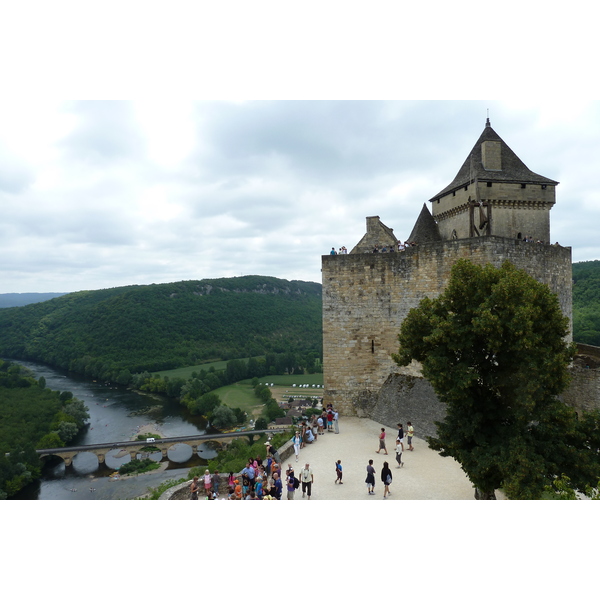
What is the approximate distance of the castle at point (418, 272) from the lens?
50.7 feet

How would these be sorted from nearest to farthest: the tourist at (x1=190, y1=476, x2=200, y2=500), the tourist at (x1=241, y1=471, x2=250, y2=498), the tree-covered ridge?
the tourist at (x1=241, y1=471, x2=250, y2=498)
the tourist at (x1=190, y1=476, x2=200, y2=500)
the tree-covered ridge

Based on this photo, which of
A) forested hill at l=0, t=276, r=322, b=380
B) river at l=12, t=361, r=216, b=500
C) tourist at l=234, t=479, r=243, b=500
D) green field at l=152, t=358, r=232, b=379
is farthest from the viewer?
forested hill at l=0, t=276, r=322, b=380

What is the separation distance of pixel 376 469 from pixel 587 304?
2025 inches

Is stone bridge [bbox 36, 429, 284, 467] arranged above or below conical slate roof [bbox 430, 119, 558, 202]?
below

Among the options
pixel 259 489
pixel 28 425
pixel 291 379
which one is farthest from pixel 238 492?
pixel 291 379

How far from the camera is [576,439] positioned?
890cm

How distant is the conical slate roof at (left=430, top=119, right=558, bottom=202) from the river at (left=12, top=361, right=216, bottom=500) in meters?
38.9

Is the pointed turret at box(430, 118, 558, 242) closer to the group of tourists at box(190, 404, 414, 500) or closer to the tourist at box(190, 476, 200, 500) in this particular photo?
the group of tourists at box(190, 404, 414, 500)

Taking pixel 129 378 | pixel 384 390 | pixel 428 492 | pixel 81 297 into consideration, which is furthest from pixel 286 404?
pixel 81 297

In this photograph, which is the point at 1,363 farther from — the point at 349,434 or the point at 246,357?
the point at 349,434

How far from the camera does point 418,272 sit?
1633 centimetres

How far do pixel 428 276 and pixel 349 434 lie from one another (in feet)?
21.3

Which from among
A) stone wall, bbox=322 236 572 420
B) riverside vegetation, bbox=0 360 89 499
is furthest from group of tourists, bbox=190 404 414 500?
riverside vegetation, bbox=0 360 89 499

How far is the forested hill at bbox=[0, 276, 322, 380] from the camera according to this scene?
111m
